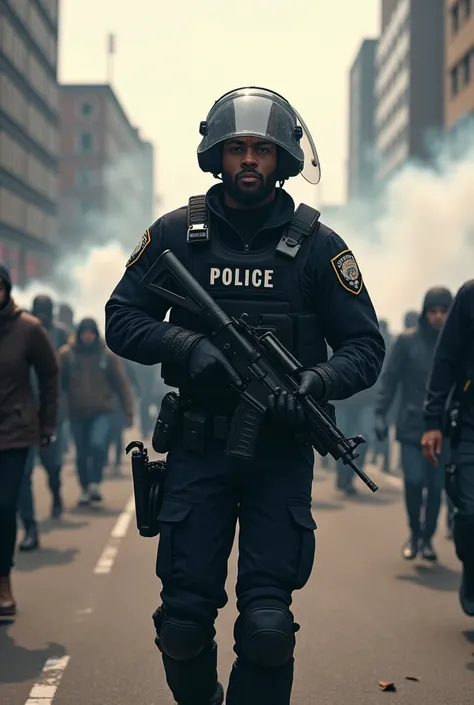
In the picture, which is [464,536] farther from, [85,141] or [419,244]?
[85,141]

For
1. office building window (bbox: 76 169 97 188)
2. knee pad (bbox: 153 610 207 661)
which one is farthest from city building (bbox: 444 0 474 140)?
knee pad (bbox: 153 610 207 661)

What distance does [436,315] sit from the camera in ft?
29.7

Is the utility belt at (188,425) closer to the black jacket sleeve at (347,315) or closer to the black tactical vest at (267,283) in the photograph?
the black tactical vest at (267,283)

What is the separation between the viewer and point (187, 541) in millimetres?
3998

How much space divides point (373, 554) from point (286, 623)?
206 inches

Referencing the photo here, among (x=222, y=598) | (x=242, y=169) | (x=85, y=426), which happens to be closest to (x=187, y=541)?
(x=222, y=598)

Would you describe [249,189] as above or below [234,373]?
above

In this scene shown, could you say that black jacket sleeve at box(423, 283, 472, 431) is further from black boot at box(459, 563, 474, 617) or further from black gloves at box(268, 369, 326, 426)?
black gloves at box(268, 369, 326, 426)

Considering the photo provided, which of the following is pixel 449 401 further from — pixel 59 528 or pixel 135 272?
pixel 59 528

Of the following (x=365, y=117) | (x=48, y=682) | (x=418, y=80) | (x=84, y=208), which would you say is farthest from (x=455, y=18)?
(x=365, y=117)

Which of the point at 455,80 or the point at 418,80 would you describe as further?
the point at 418,80

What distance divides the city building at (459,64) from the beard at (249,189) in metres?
51.4

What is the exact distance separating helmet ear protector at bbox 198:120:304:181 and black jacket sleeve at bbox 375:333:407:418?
16.2 feet

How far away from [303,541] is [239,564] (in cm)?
21
